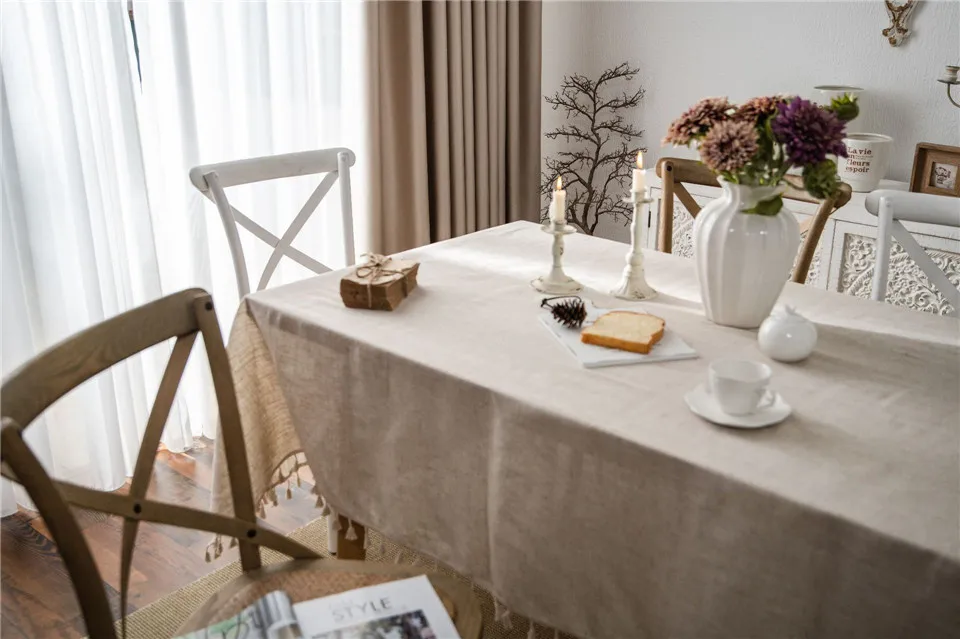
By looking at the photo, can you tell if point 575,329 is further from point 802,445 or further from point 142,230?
point 142,230

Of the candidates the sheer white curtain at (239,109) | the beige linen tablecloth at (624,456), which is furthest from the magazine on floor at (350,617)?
the sheer white curtain at (239,109)

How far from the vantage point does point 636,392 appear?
1.25 m

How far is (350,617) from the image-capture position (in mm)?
1106

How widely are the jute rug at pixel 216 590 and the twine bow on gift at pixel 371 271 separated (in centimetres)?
53

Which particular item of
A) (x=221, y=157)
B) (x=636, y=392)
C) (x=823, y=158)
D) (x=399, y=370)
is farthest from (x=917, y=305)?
(x=221, y=157)

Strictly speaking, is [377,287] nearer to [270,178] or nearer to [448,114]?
[270,178]

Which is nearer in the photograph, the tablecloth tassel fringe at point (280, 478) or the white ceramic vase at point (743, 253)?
the white ceramic vase at point (743, 253)

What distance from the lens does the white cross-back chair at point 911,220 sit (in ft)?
5.65

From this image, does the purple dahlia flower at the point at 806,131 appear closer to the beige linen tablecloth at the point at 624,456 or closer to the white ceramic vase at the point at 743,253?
the white ceramic vase at the point at 743,253

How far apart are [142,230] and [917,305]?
2179 millimetres

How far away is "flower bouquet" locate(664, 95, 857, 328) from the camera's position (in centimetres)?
129

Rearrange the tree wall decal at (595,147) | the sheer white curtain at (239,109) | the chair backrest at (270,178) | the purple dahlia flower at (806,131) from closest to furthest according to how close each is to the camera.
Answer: the purple dahlia flower at (806,131) → the chair backrest at (270,178) → the sheer white curtain at (239,109) → the tree wall decal at (595,147)

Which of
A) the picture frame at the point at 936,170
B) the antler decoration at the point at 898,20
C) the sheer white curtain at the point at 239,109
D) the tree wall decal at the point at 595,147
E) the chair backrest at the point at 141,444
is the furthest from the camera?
the tree wall decal at the point at 595,147

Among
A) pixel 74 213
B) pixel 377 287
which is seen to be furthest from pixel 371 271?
pixel 74 213
